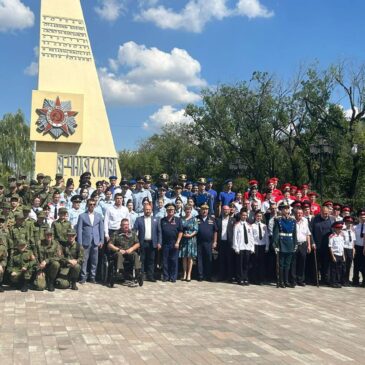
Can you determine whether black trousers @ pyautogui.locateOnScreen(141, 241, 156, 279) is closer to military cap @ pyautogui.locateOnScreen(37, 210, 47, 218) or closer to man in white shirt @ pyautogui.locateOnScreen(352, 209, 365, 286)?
military cap @ pyautogui.locateOnScreen(37, 210, 47, 218)

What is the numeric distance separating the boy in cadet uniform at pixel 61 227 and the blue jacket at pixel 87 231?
0.71 ft

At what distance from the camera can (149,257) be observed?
362 inches

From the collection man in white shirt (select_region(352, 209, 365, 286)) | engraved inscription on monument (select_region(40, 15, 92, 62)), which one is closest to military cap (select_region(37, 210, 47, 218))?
man in white shirt (select_region(352, 209, 365, 286))

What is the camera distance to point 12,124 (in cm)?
3791

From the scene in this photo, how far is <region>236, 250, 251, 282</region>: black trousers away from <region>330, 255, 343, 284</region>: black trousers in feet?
5.69

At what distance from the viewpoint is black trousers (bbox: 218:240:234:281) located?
939 cm

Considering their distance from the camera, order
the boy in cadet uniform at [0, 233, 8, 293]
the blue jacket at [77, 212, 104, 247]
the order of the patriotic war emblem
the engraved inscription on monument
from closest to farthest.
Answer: the boy in cadet uniform at [0, 233, 8, 293] → the blue jacket at [77, 212, 104, 247] → the order of the patriotic war emblem → the engraved inscription on monument

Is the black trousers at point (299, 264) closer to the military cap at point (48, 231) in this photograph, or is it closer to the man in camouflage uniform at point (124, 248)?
the man in camouflage uniform at point (124, 248)

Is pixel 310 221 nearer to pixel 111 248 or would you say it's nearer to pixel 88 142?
Result: pixel 111 248

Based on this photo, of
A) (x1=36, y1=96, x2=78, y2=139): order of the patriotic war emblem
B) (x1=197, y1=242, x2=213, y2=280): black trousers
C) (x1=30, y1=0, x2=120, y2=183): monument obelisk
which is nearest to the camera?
(x1=197, y1=242, x2=213, y2=280): black trousers

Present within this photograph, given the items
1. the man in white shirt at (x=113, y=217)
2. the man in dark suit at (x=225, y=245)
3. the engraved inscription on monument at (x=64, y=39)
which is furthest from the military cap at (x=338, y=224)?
the engraved inscription on monument at (x=64, y=39)

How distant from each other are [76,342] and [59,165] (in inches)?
487

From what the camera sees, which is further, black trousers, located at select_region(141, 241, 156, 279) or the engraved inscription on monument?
the engraved inscription on monument

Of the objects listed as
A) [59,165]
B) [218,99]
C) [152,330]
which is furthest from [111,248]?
[218,99]
